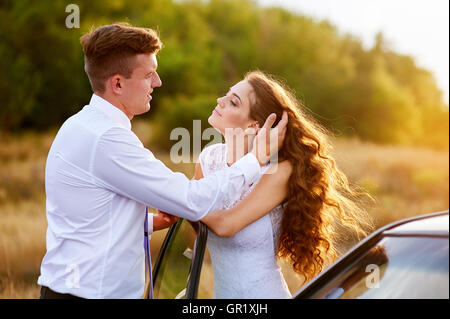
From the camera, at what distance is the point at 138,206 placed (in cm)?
281

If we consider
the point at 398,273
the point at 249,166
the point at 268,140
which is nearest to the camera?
the point at 398,273

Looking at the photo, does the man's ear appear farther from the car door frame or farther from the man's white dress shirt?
the car door frame

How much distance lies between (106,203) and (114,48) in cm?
76

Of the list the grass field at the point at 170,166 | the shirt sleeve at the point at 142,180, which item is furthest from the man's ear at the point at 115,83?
the grass field at the point at 170,166

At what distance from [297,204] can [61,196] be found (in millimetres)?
1210

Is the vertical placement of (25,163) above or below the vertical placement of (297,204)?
below

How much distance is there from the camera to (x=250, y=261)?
3.35 metres

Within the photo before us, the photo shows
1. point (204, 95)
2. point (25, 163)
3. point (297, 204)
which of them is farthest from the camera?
point (204, 95)

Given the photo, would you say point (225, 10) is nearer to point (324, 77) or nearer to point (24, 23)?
point (324, 77)

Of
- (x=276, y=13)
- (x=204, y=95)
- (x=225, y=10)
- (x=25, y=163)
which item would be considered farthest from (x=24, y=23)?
(x=276, y=13)

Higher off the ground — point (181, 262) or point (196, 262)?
point (196, 262)

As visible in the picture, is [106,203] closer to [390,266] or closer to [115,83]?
[115,83]

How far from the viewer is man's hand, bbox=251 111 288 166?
3.04 m

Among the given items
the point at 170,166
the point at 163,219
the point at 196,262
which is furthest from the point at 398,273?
the point at 170,166
